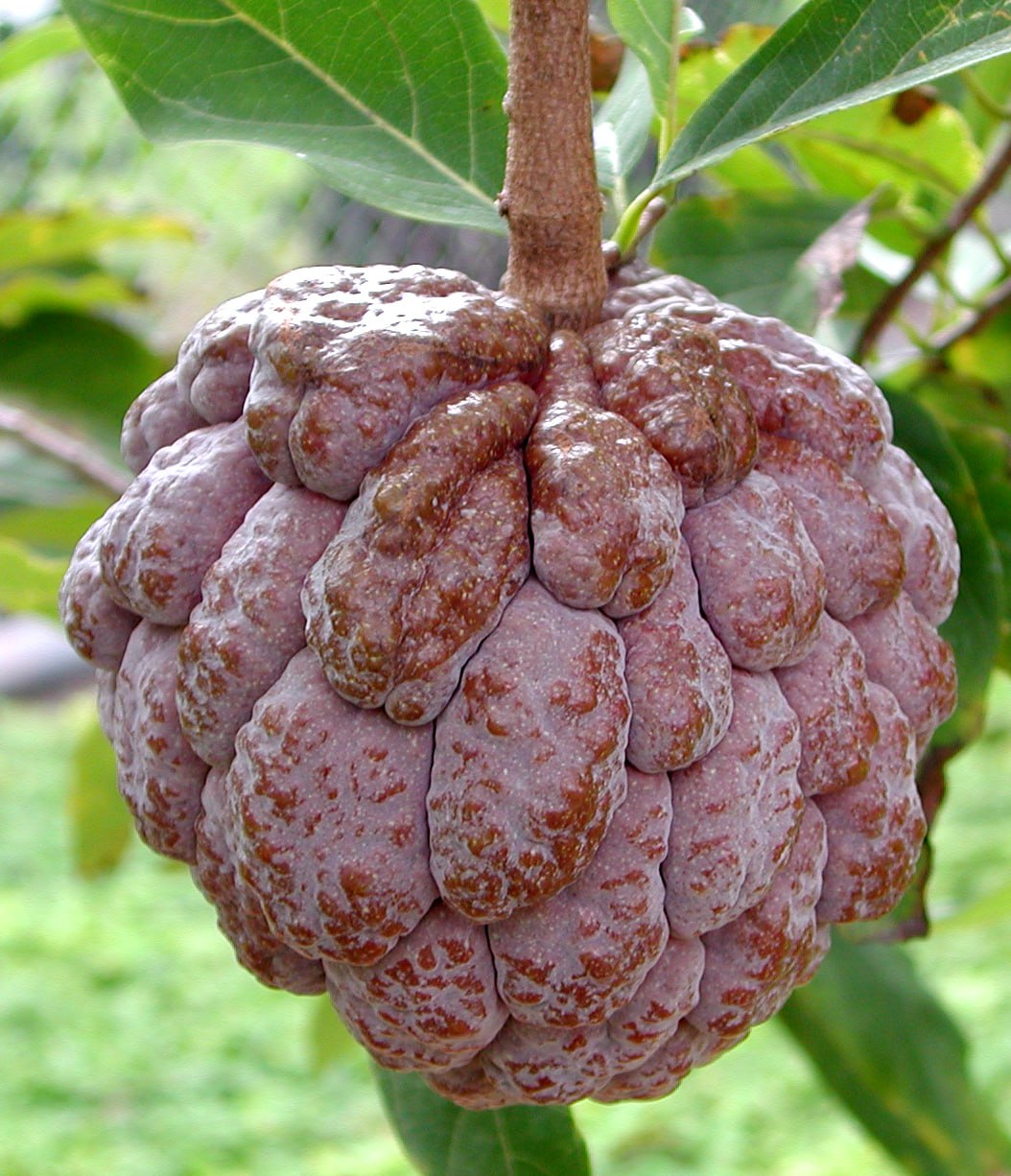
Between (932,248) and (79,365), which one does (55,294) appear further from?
(932,248)

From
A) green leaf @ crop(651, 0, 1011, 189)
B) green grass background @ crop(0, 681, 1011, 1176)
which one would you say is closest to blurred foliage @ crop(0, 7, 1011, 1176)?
green leaf @ crop(651, 0, 1011, 189)

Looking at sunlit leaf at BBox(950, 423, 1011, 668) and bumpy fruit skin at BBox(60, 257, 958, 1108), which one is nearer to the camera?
bumpy fruit skin at BBox(60, 257, 958, 1108)

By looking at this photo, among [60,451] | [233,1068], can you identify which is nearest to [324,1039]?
[60,451]

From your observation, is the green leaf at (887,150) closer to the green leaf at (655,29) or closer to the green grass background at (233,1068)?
the green leaf at (655,29)

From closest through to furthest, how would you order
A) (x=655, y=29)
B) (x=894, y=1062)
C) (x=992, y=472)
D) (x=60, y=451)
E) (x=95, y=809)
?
(x=655, y=29), (x=992, y=472), (x=894, y=1062), (x=60, y=451), (x=95, y=809)

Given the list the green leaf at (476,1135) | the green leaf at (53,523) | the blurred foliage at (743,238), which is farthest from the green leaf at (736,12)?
the green leaf at (476,1135)

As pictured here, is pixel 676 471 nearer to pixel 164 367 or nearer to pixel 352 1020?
pixel 352 1020

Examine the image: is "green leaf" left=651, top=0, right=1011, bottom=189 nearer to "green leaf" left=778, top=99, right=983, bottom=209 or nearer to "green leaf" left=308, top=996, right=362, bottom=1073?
"green leaf" left=778, top=99, right=983, bottom=209
